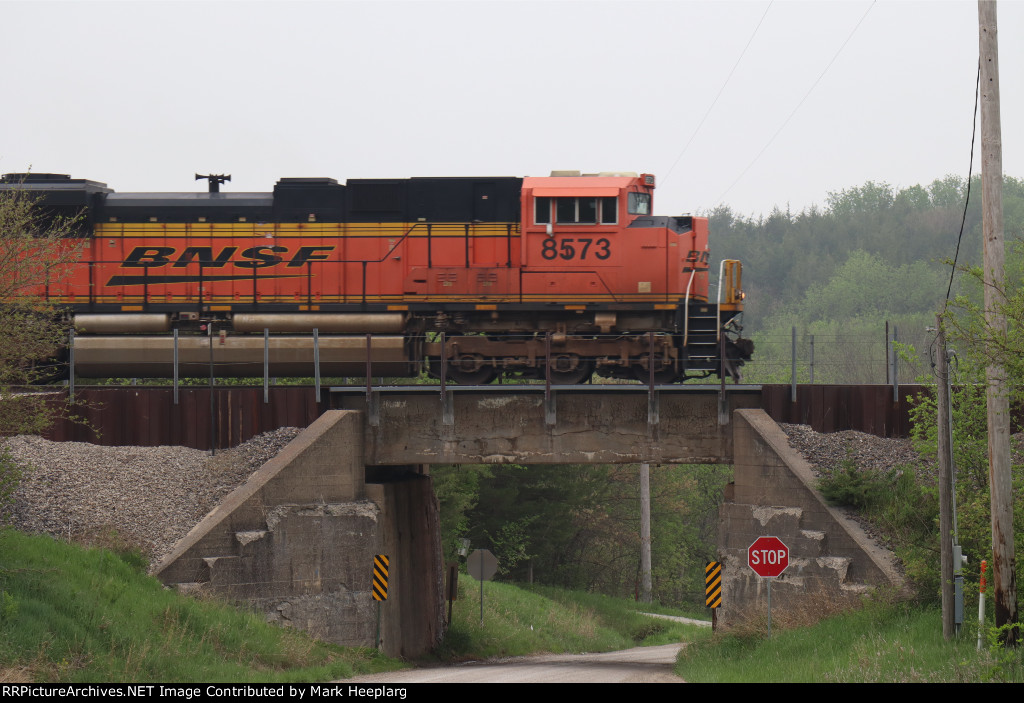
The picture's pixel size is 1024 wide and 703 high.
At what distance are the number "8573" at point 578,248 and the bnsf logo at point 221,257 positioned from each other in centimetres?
486

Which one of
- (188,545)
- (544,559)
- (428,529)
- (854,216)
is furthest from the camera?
(854,216)

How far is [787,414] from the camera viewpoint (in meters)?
20.7

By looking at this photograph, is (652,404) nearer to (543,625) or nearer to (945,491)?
(945,491)

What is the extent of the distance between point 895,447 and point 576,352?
21.6 ft

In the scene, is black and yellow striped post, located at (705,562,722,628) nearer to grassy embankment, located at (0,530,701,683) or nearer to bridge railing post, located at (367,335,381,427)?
grassy embankment, located at (0,530,701,683)

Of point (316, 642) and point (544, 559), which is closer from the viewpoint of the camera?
point (316, 642)

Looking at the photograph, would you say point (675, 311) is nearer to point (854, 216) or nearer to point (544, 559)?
point (544, 559)

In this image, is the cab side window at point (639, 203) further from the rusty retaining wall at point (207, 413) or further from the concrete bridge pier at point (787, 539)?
the concrete bridge pier at point (787, 539)

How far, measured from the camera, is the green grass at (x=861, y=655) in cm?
1251

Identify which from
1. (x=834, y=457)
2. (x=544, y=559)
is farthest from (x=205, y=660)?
(x=544, y=559)

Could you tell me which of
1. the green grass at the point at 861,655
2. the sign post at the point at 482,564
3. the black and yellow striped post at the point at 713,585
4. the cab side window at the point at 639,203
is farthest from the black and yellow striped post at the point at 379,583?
the cab side window at the point at 639,203

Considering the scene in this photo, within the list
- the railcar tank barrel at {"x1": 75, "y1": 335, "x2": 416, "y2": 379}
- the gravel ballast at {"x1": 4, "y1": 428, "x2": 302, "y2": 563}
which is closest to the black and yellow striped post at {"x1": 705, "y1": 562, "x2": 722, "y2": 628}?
the railcar tank barrel at {"x1": 75, "y1": 335, "x2": 416, "y2": 379}

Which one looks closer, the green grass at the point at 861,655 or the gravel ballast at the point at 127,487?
the green grass at the point at 861,655

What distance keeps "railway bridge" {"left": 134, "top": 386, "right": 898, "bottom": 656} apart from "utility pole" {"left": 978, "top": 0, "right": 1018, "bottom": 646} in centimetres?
415
